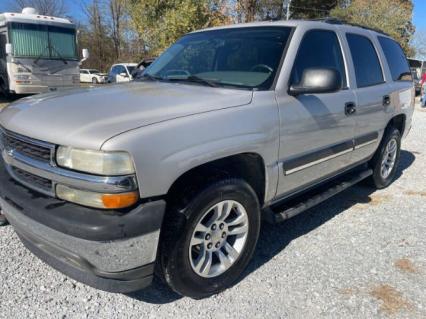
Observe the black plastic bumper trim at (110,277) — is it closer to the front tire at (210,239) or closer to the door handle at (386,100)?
the front tire at (210,239)

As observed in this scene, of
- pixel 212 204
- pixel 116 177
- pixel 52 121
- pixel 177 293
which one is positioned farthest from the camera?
pixel 177 293

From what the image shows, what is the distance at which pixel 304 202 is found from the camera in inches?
134

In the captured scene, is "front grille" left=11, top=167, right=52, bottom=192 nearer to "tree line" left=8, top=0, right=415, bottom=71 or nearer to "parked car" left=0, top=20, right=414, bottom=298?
"parked car" left=0, top=20, right=414, bottom=298

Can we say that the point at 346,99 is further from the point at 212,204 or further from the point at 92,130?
the point at 92,130

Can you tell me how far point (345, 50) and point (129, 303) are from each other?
2993mm

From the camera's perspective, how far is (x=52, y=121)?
2.30 m

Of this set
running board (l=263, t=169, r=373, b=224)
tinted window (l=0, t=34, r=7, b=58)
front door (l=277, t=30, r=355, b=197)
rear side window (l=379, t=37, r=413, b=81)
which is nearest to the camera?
front door (l=277, t=30, r=355, b=197)

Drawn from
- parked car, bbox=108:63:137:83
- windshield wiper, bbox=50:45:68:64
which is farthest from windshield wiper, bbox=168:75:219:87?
windshield wiper, bbox=50:45:68:64

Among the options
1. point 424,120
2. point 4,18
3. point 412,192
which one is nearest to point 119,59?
point 4,18

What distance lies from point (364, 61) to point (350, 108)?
805mm

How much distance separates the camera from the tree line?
15.8m

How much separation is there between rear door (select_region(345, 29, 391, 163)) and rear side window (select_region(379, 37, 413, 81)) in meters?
0.35

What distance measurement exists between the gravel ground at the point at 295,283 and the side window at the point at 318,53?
147 cm

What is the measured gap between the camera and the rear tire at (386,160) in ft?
15.6
